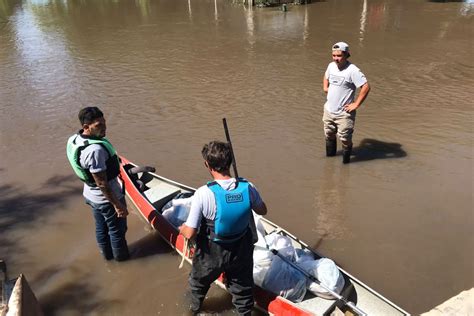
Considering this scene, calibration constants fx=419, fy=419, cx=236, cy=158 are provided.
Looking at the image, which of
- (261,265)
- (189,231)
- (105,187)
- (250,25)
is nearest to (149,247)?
(105,187)

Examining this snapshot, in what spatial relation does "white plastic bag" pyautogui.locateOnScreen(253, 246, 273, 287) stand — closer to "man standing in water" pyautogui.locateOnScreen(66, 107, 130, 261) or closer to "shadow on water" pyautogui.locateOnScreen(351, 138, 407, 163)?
"man standing in water" pyautogui.locateOnScreen(66, 107, 130, 261)

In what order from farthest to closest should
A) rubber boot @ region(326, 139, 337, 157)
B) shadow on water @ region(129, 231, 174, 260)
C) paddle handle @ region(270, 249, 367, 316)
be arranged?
1. rubber boot @ region(326, 139, 337, 157)
2. shadow on water @ region(129, 231, 174, 260)
3. paddle handle @ region(270, 249, 367, 316)

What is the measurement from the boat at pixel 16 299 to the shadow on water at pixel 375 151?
19.3 ft

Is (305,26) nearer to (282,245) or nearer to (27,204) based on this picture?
(27,204)

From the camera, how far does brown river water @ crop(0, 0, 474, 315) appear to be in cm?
545

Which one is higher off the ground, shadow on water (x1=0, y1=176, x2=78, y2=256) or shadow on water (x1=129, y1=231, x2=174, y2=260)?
shadow on water (x1=0, y1=176, x2=78, y2=256)

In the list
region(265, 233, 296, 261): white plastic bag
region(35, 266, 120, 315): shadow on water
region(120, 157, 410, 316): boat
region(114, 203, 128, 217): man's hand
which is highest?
region(114, 203, 128, 217): man's hand

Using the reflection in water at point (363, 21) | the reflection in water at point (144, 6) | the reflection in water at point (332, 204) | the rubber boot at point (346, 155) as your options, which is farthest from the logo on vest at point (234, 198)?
the reflection in water at point (144, 6)

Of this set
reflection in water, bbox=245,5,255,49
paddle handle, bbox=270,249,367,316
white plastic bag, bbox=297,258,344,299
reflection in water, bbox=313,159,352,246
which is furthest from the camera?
reflection in water, bbox=245,5,255,49

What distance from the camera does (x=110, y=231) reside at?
5.11 meters

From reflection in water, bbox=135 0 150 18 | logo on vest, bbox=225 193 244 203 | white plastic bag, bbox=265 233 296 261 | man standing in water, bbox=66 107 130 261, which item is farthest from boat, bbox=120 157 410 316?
reflection in water, bbox=135 0 150 18

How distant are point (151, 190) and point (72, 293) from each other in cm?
198

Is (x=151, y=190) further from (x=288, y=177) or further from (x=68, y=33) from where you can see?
(x=68, y=33)

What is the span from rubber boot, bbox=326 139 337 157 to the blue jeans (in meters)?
4.25
